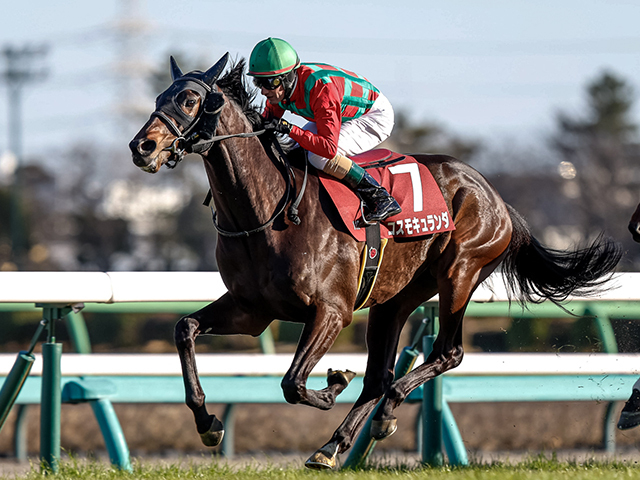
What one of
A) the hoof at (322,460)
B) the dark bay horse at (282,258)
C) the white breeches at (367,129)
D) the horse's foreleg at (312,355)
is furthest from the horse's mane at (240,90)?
the hoof at (322,460)

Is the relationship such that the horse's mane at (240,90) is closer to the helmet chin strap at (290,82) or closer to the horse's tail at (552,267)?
the helmet chin strap at (290,82)

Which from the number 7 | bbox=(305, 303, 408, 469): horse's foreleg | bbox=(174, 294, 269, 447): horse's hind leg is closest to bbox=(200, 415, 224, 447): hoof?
bbox=(174, 294, 269, 447): horse's hind leg

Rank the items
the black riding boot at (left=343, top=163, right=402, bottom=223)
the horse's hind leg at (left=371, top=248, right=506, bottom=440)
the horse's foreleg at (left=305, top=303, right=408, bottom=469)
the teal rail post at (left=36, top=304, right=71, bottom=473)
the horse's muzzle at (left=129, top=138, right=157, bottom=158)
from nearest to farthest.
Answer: the horse's muzzle at (left=129, top=138, right=157, bottom=158) < the teal rail post at (left=36, top=304, right=71, bottom=473) < the black riding boot at (left=343, top=163, right=402, bottom=223) < the horse's foreleg at (left=305, top=303, right=408, bottom=469) < the horse's hind leg at (left=371, top=248, right=506, bottom=440)

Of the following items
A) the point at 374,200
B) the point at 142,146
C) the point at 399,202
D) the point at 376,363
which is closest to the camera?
the point at 142,146

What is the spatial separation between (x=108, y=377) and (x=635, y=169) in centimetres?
3403

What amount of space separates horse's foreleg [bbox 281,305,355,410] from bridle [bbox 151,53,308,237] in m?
0.41

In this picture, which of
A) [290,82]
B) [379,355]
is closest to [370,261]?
[379,355]

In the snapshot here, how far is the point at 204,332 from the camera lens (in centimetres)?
379

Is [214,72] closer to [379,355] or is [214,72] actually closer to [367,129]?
[367,129]

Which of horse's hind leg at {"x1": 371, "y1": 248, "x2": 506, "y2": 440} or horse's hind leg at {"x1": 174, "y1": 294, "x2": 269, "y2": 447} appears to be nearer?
horse's hind leg at {"x1": 174, "y1": 294, "x2": 269, "y2": 447}

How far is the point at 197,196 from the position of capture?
35.1m

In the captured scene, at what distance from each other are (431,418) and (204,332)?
1175 millimetres

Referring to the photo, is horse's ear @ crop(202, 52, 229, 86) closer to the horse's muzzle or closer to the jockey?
the jockey

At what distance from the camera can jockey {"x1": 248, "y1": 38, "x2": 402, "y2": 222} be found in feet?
12.1
